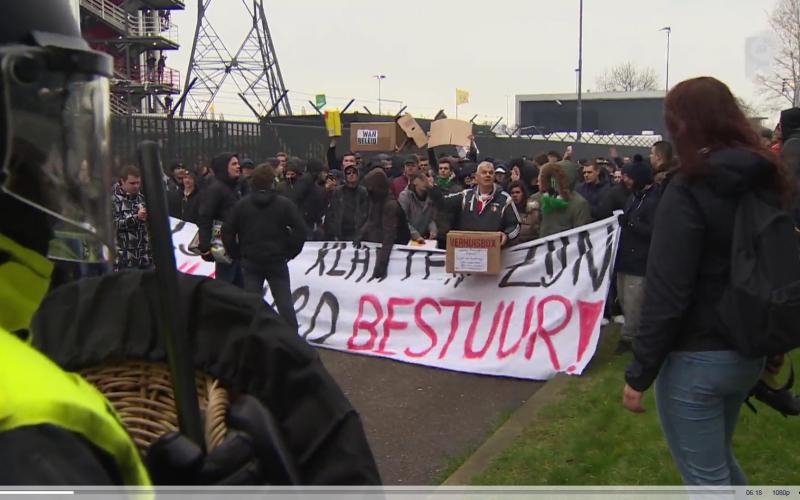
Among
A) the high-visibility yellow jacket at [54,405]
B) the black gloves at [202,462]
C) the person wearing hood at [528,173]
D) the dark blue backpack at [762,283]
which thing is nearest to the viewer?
the high-visibility yellow jacket at [54,405]

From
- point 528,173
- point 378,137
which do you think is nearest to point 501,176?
point 528,173

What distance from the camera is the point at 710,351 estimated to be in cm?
261

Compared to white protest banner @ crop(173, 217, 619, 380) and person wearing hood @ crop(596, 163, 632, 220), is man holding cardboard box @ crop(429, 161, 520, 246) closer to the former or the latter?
white protest banner @ crop(173, 217, 619, 380)

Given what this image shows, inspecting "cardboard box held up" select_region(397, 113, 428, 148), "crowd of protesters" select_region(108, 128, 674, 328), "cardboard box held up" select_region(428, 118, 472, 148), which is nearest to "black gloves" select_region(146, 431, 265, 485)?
"crowd of protesters" select_region(108, 128, 674, 328)

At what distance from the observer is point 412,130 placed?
13.1 metres

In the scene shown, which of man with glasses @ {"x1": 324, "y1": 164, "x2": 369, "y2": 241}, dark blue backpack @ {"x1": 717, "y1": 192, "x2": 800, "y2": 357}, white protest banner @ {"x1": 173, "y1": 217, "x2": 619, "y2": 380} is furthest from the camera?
man with glasses @ {"x1": 324, "y1": 164, "x2": 369, "y2": 241}

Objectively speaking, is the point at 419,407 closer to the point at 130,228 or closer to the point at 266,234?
the point at 266,234

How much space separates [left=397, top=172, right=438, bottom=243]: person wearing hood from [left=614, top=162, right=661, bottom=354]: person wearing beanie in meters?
2.29

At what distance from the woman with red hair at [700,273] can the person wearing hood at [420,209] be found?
5475mm

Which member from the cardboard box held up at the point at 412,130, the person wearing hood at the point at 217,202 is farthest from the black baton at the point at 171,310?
the cardboard box held up at the point at 412,130

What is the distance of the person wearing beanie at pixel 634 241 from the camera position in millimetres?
6055

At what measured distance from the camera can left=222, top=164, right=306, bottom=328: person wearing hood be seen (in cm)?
673

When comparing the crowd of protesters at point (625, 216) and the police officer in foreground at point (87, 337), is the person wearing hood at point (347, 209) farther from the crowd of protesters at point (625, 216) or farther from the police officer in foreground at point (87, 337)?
the police officer in foreground at point (87, 337)

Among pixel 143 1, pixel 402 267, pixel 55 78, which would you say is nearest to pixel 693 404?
pixel 55 78
